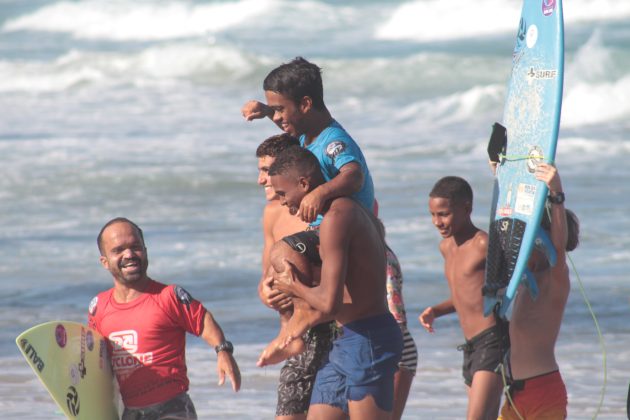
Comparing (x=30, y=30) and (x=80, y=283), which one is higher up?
(x=30, y=30)

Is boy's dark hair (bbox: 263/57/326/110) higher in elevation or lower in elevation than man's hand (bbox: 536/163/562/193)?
higher

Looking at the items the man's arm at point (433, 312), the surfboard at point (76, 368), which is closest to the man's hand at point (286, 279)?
the surfboard at point (76, 368)

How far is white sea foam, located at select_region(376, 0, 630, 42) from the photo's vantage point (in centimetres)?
3088

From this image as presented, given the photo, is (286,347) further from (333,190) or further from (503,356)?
(503,356)

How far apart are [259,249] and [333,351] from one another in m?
7.08

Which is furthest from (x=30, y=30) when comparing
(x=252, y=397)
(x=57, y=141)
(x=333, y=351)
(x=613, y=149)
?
(x=333, y=351)

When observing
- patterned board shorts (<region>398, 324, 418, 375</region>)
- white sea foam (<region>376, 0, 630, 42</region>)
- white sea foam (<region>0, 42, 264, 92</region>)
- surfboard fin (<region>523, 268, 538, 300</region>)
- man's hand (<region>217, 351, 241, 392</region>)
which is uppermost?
white sea foam (<region>376, 0, 630, 42</region>)

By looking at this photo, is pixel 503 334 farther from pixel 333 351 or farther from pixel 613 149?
pixel 613 149

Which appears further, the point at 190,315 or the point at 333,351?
the point at 190,315

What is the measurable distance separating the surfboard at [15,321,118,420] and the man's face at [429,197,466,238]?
63.0 inches

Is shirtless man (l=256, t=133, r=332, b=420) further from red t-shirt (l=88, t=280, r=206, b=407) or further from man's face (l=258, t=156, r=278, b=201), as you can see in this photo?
red t-shirt (l=88, t=280, r=206, b=407)

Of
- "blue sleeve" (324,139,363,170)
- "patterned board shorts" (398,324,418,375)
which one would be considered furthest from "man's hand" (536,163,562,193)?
"patterned board shorts" (398,324,418,375)

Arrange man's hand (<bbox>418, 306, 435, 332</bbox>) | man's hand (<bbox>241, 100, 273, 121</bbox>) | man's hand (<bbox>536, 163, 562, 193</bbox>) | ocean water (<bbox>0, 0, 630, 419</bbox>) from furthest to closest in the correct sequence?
1. ocean water (<bbox>0, 0, 630, 419</bbox>)
2. man's hand (<bbox>418, 306, 435, 332</bbox>)
3. man's hand (<bbox>241, 100, 273, 121</bbox>)
4. man's hand (<bbox>536, 163, 562, 193</bbox>)

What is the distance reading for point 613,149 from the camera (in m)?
16.8
